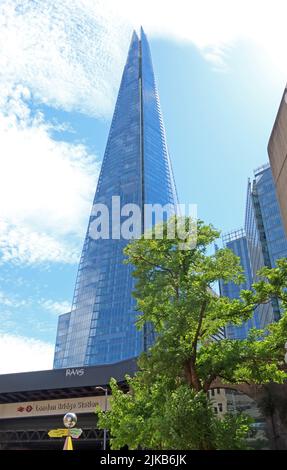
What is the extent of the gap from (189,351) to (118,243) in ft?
419

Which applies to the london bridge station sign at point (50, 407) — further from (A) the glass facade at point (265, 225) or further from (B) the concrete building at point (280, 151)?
(A) the glass facade at point (265, 225)

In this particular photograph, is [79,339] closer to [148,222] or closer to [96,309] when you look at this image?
[96,309]

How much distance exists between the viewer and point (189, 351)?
599 inches

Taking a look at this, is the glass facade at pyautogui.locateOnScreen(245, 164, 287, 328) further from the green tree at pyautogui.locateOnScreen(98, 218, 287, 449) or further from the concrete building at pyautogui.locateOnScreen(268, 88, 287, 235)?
the green tree at pyautogui.locateOnScreen(98, 218, 287, 449)

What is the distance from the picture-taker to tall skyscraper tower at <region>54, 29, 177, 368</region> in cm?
12862

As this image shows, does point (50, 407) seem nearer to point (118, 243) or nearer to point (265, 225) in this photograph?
point (265, 225)

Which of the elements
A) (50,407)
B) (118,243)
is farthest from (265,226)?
(50,407)

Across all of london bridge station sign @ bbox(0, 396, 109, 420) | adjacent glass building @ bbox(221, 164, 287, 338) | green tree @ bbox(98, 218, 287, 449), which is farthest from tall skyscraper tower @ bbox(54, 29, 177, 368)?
green tree @ bbox(98, 218, 287, 449)

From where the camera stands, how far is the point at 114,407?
1644 centimetres

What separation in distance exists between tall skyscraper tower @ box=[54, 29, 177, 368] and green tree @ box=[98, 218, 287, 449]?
104677mm

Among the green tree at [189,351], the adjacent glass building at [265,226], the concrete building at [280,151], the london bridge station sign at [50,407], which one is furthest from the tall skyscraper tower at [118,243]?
the green tree at [189,351]

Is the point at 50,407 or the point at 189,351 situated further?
the point at 50,407

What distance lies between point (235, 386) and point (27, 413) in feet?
65.4
